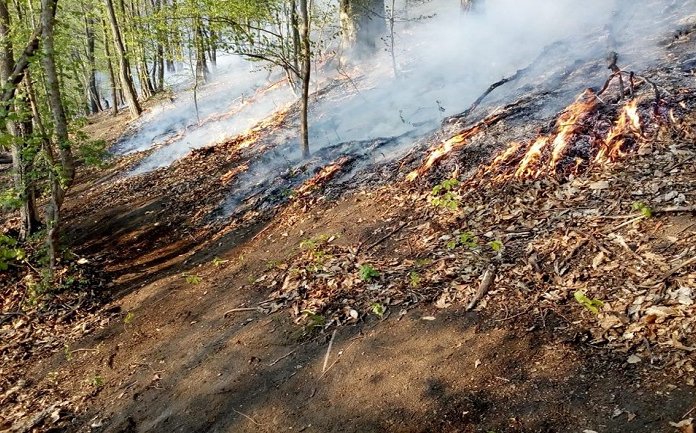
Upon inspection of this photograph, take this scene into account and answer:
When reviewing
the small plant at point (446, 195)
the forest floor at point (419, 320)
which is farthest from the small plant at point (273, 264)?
the small plant at point (446, 195)

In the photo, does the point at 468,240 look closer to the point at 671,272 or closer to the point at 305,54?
the point at 671,272

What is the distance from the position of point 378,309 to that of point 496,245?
1.39m

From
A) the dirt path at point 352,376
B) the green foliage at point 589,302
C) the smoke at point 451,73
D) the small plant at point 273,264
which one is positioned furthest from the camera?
the smoke at point 451,73

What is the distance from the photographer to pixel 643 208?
13.1ft

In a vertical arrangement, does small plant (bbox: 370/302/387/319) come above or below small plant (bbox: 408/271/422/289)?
below

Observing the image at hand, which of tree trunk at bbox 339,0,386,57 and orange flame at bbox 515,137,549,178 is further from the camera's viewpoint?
tree trunk at bbox 339,0,386,57

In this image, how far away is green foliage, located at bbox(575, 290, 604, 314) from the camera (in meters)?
3.34

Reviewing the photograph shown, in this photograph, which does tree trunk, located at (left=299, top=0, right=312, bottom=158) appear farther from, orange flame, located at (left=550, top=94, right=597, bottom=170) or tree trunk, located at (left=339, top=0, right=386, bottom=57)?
tree trunk, located at (left=339, top=0, right=386, bottom=57)

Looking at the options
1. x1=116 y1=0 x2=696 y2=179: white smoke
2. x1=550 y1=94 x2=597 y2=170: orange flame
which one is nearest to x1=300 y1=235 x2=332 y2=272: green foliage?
x1=116 y1=0 x2=696 y2=179: white smoke

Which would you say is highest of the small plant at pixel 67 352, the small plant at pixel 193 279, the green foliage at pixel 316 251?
the green foliage at pixel 316 251

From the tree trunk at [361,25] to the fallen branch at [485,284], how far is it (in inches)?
435

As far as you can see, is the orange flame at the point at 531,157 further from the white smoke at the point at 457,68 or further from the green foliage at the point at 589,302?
the green foliage at the point at 589,302

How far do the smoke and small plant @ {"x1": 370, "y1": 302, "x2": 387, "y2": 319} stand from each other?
415cm

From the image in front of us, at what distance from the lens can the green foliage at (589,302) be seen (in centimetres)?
334
